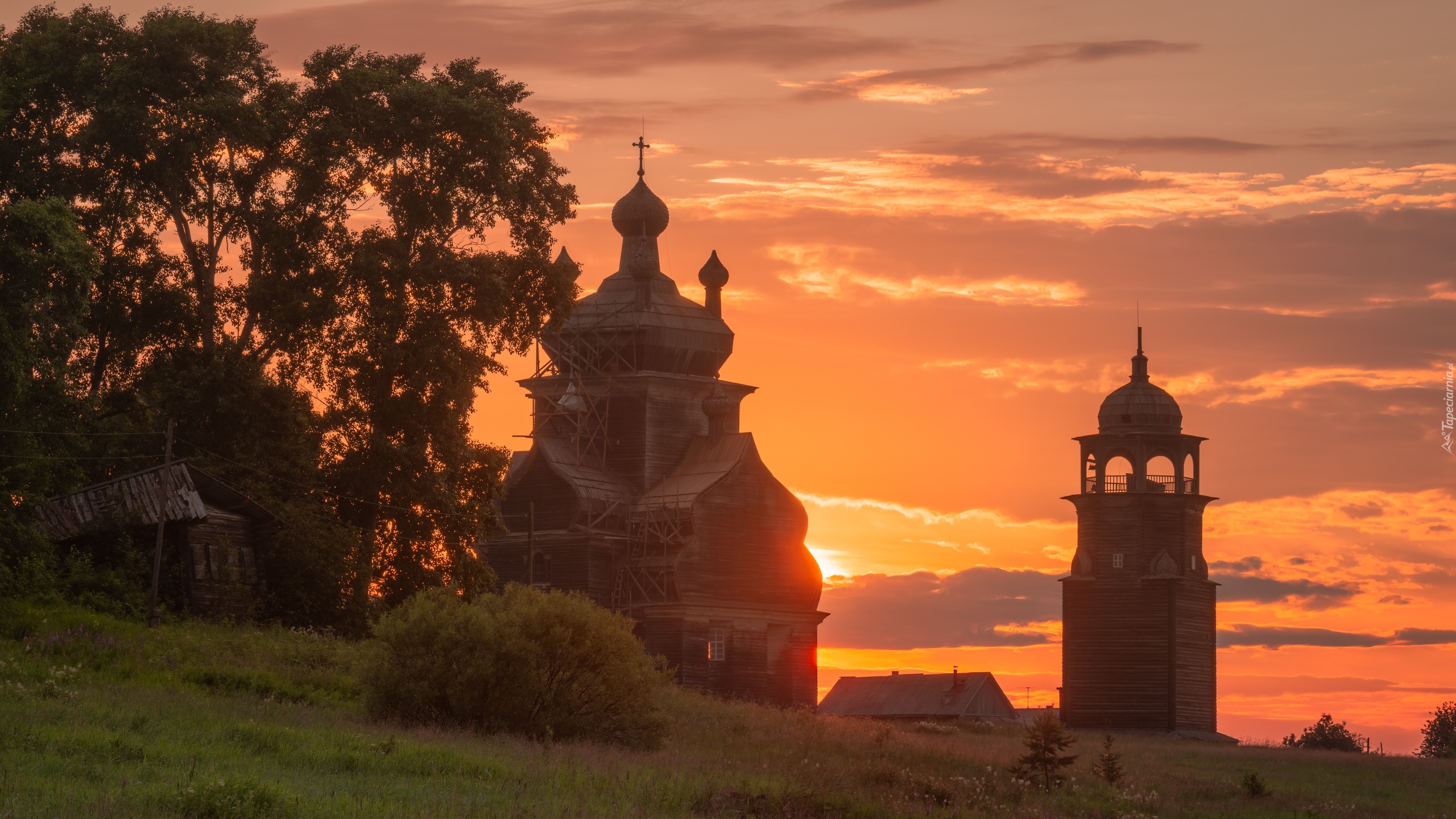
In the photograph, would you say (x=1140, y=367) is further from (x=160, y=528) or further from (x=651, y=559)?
(x=160, y=528)

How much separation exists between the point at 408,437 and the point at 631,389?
20.3 meters

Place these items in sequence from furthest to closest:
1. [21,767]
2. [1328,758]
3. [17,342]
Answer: [1328,758] → [17,342] → [21,767]

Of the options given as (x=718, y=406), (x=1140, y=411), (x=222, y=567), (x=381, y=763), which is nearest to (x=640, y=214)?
(x=718, y=406)

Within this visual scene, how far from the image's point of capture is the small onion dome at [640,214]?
6794 centimetres

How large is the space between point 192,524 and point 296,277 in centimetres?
742

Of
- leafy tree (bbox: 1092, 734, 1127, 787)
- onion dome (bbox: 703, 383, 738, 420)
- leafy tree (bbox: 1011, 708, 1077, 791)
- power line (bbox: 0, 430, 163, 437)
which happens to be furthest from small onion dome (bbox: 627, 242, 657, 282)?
leafy tree (bbox: 1011, 708, 1077, 791)

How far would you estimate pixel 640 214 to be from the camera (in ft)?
223

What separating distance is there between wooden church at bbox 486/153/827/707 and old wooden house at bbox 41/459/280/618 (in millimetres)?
13635

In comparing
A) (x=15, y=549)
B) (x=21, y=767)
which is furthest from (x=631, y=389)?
(x=21, y=767)

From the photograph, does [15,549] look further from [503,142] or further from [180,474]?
[503,142]

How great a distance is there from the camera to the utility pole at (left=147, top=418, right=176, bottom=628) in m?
36.5

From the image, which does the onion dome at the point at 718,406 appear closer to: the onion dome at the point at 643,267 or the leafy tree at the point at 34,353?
the onion dome at the point at 643,267

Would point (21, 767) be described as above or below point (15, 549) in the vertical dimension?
below

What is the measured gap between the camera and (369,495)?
42.7 meters
